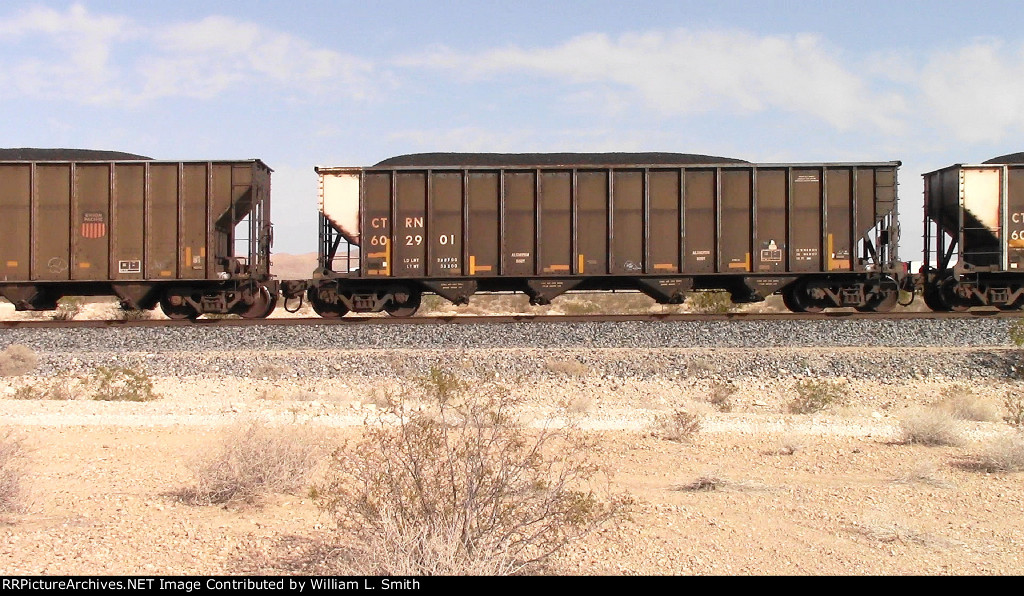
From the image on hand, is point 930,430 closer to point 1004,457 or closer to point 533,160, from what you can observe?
point 1004,457

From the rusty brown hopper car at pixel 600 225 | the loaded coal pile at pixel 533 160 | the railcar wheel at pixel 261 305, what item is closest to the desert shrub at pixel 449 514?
the rusty brown hopper car at pixel 600 225

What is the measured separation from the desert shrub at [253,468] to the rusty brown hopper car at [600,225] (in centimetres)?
1063

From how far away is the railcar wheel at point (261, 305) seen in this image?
59.1 ft

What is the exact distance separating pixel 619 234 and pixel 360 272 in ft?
18.0

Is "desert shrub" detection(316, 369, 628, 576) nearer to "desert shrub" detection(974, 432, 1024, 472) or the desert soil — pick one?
the desert soil

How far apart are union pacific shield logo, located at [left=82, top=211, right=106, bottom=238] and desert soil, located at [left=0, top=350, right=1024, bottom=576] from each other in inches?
274

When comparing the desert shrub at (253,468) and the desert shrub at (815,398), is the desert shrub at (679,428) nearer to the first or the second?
the desert shrub at (815,398)

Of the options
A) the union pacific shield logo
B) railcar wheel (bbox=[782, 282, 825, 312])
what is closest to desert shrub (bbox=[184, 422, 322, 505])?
the union pacific shield logo

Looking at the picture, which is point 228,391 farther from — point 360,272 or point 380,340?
point 360,272

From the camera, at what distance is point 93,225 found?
56.0 feet

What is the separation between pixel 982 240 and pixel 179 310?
17153 millimetres

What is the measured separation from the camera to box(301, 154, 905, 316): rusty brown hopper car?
1755cm

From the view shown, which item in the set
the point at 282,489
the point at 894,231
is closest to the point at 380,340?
the point at 282,489

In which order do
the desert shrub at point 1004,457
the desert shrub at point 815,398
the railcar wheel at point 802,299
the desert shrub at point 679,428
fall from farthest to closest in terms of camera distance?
the railcar wheel at point 802,299
the desert shrub at point 815,398
the desert shrub at point 679,428
the desert shrub at point 1004,457
